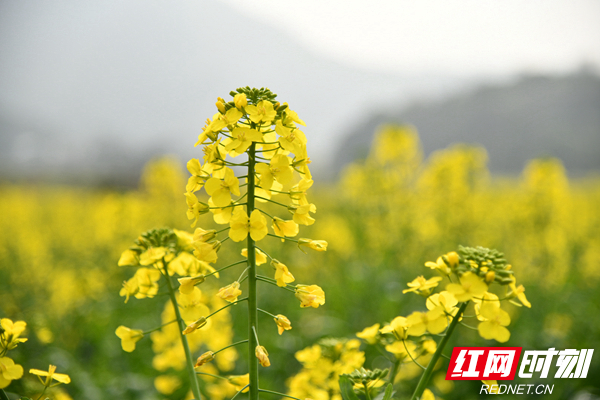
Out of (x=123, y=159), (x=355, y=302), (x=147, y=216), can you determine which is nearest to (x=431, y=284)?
(x=355, y=302)

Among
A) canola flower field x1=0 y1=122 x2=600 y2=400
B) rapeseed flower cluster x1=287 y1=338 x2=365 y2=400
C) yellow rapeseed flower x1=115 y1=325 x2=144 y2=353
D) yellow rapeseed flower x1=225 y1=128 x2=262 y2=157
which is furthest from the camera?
canola flower field x1=0 y1=122 x2=600 y2=400

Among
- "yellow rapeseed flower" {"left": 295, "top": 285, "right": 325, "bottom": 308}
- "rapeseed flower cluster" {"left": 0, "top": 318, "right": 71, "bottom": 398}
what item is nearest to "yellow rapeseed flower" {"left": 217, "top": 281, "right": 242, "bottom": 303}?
"yellow rapeseed flower" {"left": 295, "top": 285, "right": 325, "bottom": 308}

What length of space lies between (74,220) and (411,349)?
44.0 feet

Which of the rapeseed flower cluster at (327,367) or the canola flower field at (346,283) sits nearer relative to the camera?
the rapeseed flower cluster at (327,367)

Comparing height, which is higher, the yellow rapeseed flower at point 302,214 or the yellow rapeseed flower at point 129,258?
the yellow rapeseed flower at point 302,214

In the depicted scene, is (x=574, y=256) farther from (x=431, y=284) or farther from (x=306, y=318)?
(x=431, y=284)

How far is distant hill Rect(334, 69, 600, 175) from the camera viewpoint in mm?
46969

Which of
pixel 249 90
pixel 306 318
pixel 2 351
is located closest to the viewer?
pixel 2 351

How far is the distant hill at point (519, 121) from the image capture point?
154ft

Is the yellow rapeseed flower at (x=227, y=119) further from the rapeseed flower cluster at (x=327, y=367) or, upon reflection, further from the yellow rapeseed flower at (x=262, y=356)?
the rapeseed flower cluster at (x=327, y=367)

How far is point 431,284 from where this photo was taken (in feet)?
4.38

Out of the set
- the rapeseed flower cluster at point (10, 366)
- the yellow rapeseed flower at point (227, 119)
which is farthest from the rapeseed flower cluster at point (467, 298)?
the rapeseed flower cluster at point (10, 366)

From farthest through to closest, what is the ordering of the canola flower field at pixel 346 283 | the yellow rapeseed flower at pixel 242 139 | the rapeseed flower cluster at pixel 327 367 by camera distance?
the canola flower field at pixel 346 283
the rapeseed flower cluster at pixel 327 367
the yellow rapeseed flower at pixel 242 139

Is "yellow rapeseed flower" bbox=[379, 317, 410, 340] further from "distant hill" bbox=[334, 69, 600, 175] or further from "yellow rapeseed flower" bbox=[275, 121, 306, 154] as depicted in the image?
"distant hill" bbox=[334, 69, 600, 175]
